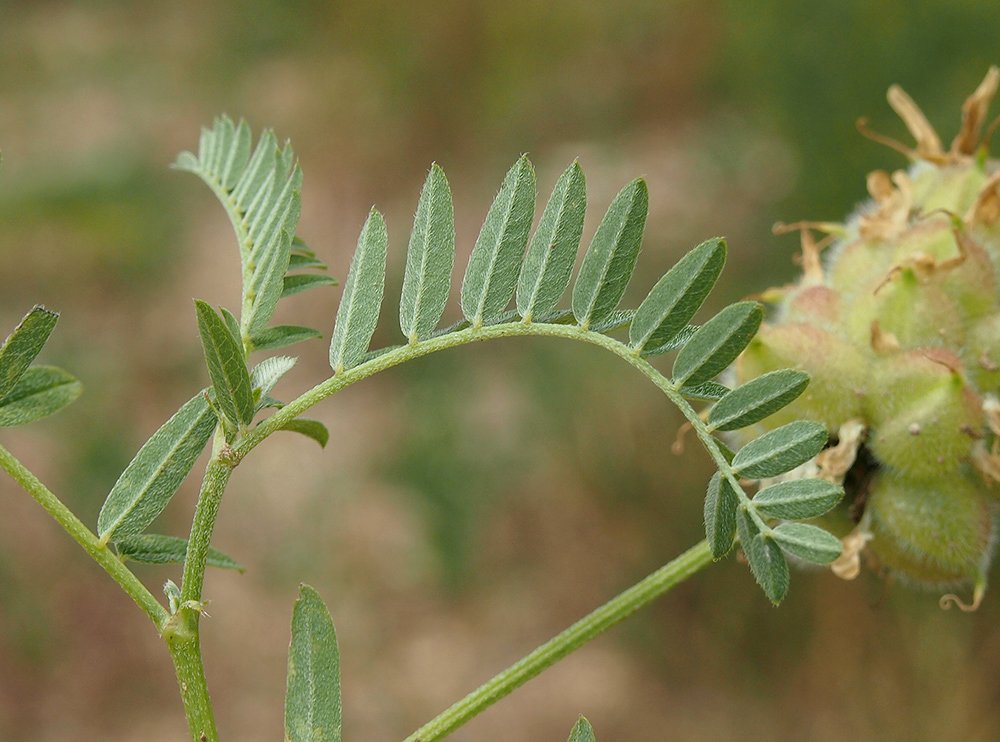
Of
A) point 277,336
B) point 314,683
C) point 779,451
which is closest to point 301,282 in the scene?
point 277,336

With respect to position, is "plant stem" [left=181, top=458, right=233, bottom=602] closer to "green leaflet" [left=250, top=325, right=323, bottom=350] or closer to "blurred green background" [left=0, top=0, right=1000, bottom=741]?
"green leaflet" [left=250, top=325, right=323, bottom=350]

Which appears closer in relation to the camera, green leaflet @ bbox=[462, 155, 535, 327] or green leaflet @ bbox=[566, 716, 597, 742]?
green leaflet @ bbox=[566, 716, 597, 742]

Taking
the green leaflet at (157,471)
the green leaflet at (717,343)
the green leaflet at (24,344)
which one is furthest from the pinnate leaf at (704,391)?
the green leaflet at (24,344)

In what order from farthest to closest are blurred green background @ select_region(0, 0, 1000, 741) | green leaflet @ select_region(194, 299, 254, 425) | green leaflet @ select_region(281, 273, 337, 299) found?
blurred green background @ select_region(0, 0, 1000, 741) < green leaflet @ select_region(281, 273, 337, 299) < green leaflet @ select_region(194, 299, 254, 425)

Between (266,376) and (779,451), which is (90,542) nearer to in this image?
(266,376)

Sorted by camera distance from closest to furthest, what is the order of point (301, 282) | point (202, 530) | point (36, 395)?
point (202, 530) < point (36, 395) < point (301, 282)

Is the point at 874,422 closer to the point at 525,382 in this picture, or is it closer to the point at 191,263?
the point at 525,382

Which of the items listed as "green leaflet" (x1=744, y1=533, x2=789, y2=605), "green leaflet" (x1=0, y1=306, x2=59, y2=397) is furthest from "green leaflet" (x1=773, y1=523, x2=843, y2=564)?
"green leaflet" (x1=0, y1=306, x2=59, y2=397)

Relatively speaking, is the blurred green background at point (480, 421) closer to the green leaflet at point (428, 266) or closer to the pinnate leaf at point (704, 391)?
the pinnate leaf at point (704, 391)

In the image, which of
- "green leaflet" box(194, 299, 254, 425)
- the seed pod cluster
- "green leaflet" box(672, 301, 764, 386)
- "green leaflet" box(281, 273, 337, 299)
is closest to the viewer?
"green leaflet" box(194, 299, 254, 425)
